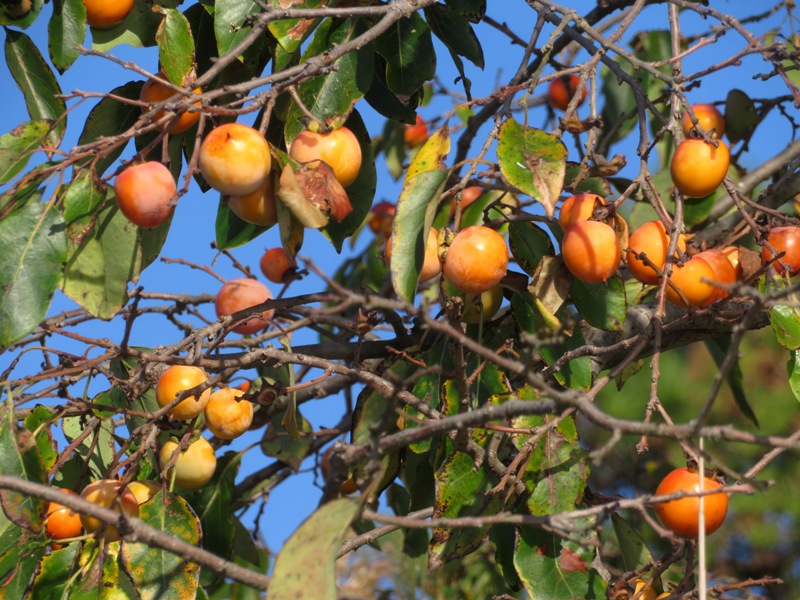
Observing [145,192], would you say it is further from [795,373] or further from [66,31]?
[795,373]

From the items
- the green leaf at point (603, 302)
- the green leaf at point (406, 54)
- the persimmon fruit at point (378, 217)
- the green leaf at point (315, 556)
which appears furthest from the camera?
the persimmon fruit at point (378, 217)

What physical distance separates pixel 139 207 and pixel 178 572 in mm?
434

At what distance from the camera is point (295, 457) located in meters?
1.46

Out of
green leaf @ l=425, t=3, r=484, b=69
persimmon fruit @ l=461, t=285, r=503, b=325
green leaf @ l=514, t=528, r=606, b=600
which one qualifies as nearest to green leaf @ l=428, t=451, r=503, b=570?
green leaf @ l=514, t=528, r=606, b=600

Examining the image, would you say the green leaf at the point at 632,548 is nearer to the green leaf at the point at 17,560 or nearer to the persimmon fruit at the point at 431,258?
the persimmon fruit at the point at 431,258

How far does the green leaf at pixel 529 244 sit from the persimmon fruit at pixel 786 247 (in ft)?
0.91

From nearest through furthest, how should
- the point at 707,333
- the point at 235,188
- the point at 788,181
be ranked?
the point at 235,188 → the point at 707,333 → the point at 788,181

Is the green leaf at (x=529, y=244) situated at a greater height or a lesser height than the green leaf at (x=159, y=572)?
greater

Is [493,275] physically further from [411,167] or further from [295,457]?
[295,457]

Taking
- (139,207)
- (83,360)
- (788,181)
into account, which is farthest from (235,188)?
(788,181)

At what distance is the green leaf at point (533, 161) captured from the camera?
1027mm

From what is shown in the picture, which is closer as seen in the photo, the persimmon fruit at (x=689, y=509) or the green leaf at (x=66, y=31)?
the persimmon fruit at (x=689, y=509)

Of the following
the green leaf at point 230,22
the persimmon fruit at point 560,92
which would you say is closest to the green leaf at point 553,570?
the green leaf at point 230,22

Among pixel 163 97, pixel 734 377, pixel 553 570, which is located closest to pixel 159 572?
pixel 553 570
